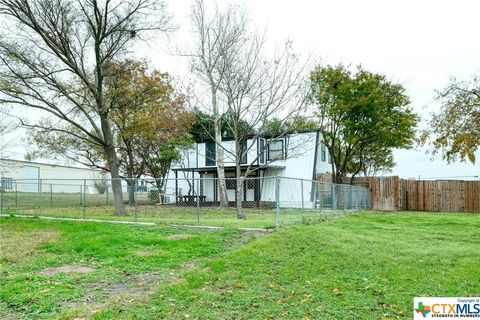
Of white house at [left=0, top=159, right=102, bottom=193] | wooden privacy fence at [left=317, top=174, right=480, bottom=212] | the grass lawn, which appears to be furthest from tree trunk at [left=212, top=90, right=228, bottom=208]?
wooden privacy fence at [left=317, top=174, right=480, bottom=212]

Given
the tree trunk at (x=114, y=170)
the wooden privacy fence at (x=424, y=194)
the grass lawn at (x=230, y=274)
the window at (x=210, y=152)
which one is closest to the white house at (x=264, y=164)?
the window at (x=210, y=152)

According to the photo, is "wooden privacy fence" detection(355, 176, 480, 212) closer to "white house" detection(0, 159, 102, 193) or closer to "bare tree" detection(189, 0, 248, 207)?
"bare tree" detection(189, 0, 248, 207)

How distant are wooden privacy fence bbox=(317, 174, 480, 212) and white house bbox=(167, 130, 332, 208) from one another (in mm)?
3883

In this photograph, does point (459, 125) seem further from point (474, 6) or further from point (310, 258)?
point (310, 258)

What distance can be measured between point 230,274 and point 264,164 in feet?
A: 52.7

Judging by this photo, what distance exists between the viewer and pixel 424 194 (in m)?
22.1

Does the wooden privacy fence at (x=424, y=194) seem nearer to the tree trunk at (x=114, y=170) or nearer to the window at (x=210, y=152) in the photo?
the window at (x=210, y=152)

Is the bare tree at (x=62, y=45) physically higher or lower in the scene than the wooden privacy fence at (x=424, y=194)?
higher

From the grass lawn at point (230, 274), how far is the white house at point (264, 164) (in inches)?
476

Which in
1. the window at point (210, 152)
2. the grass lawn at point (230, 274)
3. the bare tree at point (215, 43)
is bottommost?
the grass lawn at point (230, 274)

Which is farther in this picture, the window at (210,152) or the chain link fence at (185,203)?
the window at (210,152)

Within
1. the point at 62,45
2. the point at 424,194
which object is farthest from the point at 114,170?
the point at 424,194

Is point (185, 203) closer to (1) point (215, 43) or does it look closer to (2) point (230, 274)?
(1) point (215, 43)

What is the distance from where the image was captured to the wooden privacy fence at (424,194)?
822 inches
